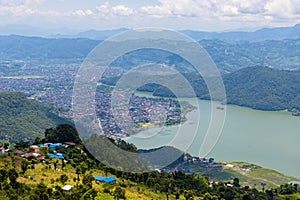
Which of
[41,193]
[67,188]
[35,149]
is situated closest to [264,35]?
[35,149]

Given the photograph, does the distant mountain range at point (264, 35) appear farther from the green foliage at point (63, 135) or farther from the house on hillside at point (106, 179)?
the house on hillside at point (106, 179)

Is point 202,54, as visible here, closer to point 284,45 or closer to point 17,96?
point 17,96

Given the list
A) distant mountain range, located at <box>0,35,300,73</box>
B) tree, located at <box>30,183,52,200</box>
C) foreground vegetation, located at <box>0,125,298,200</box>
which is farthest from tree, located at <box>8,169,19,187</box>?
distant mountain range, located at <box>0,35,300,73</box>

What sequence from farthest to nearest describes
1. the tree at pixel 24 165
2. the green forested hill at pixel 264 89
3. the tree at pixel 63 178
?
the green forested hill at pixel 264 89, the tree at pixel 24 165, the tree at pixel 63 178

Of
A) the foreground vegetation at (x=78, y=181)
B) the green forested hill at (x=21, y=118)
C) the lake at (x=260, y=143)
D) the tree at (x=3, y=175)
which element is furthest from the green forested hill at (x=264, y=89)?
the tree at (x=3, y=175)

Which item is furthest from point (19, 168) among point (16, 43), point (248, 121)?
point (16, 43)

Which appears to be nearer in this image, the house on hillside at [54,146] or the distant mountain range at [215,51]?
the house on hillside at [54,146]

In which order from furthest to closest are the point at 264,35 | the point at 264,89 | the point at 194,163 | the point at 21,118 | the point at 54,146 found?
the point at 264,35, the point at 264,89, the point at 21,118, the point at 194,163, the point at 54,146

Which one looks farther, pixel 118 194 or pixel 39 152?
pixel 39 152

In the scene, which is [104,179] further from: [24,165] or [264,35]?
[264,35]
